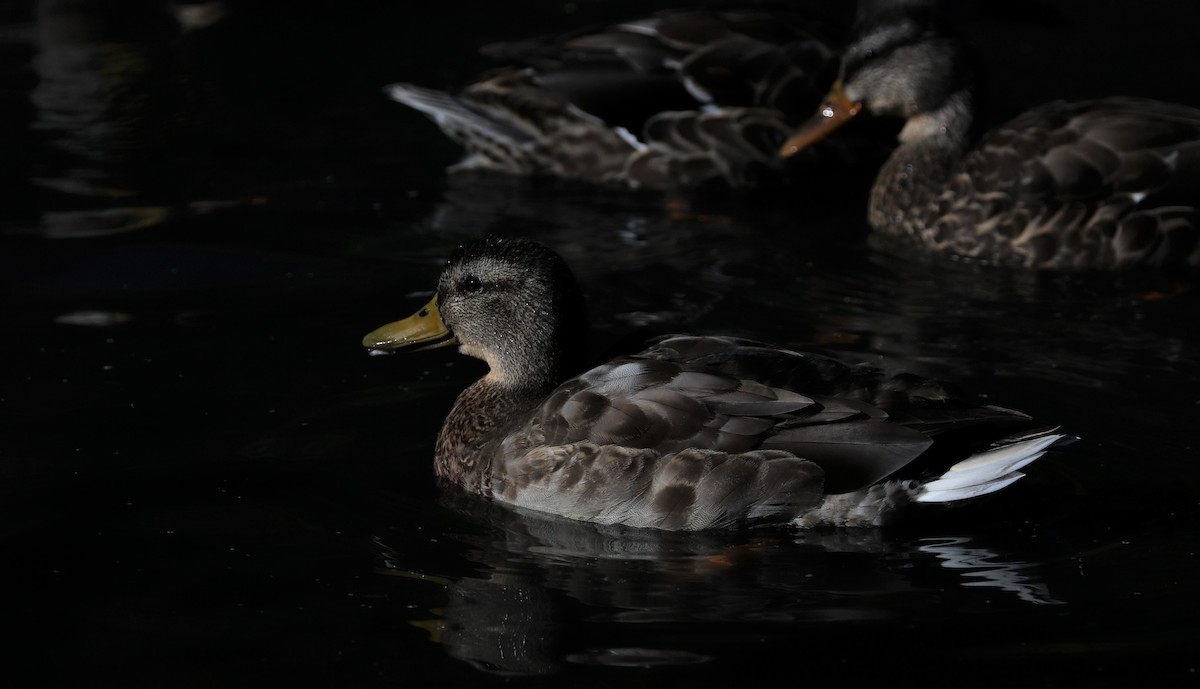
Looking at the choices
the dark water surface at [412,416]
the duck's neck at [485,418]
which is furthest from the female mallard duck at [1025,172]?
the duck's neck at [485,418]

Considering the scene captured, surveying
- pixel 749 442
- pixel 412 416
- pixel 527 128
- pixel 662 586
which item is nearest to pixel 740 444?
pixel 749 442

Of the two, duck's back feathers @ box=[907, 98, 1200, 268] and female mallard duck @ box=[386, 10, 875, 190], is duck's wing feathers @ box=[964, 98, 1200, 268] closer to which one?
duck's back feathers @ box=[907, 98, 1200, 268]

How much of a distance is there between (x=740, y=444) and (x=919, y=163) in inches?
191

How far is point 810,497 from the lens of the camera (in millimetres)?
6664

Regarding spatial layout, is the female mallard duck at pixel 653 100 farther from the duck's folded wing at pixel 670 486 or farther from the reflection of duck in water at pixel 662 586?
the reflection of duck in water at pixel 662 586

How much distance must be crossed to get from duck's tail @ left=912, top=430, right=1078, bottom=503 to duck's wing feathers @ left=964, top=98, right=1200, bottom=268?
144 inches

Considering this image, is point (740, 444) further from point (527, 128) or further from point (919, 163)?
point (527, 128)

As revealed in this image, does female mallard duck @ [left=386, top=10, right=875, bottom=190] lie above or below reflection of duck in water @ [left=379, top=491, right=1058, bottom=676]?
above

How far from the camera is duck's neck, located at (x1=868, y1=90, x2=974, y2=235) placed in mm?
10820

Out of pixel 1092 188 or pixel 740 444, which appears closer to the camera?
pixel 740 444

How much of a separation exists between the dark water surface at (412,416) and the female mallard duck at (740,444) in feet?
0.49

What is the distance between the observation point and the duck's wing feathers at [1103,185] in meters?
9.91

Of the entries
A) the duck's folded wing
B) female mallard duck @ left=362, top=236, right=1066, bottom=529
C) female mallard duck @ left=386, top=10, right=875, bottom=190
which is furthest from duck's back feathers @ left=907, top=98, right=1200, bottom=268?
the duck's folded wing

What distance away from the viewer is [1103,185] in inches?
393
